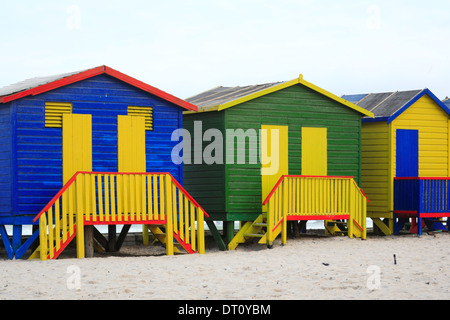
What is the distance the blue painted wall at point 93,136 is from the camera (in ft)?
56.2

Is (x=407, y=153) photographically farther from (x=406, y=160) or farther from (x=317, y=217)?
(x=317, y=217)

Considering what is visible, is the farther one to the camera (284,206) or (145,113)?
(284,206)

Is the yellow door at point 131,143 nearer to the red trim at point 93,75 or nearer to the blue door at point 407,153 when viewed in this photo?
the red trim at point 93,75

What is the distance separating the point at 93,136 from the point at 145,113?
138 centimetres

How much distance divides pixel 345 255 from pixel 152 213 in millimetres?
4160

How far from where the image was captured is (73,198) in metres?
16.6

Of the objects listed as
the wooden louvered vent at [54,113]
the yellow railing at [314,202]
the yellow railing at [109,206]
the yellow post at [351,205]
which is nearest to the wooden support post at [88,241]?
the yellow railing at [109,206]

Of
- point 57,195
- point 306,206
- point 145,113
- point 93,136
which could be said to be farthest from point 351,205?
point 57,195

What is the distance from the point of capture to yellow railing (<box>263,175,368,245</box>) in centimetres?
1888

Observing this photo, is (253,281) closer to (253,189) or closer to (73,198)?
(73,198)

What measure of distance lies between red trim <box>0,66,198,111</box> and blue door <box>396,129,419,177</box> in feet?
20.9

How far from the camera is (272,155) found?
20.0 m

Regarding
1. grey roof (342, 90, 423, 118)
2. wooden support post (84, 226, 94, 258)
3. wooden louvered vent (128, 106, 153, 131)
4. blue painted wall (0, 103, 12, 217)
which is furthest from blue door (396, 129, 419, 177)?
blue painted wall (0, 103, 12, 217)
